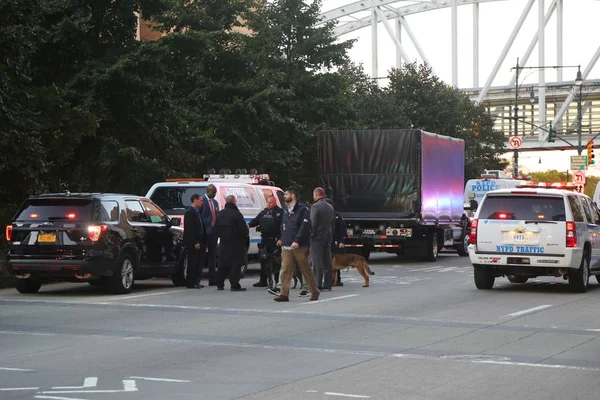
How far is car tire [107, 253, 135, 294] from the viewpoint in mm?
19844

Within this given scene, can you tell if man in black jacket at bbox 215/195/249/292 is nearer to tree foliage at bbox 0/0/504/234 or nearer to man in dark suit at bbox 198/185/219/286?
man in dark suit at bbox 198/185/219/286

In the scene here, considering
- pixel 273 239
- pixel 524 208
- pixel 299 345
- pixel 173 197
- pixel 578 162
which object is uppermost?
pixel 578 162

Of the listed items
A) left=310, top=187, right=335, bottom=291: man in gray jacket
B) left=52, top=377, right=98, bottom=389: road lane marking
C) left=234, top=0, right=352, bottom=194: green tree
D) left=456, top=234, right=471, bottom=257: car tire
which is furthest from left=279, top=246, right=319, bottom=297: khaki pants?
left=234, top=0, right=352, bottom=194: green tree

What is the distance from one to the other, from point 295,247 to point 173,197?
23.1 ft

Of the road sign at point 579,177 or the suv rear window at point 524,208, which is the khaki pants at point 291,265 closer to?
the suv rear window at point 524,208

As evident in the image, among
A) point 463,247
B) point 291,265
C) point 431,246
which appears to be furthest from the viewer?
point 463,247

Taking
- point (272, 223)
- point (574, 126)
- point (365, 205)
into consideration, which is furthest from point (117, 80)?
point (574, 126)

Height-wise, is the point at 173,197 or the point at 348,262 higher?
the point at 173,197

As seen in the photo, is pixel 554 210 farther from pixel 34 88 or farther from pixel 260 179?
pixel 34 88

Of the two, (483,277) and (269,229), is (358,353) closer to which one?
(269,229)

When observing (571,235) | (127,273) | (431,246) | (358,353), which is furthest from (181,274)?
(431,246)

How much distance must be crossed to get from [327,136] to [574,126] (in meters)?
78.1

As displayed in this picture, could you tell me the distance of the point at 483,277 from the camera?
2188 centimetres

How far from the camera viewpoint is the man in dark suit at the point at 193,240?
2180cm
